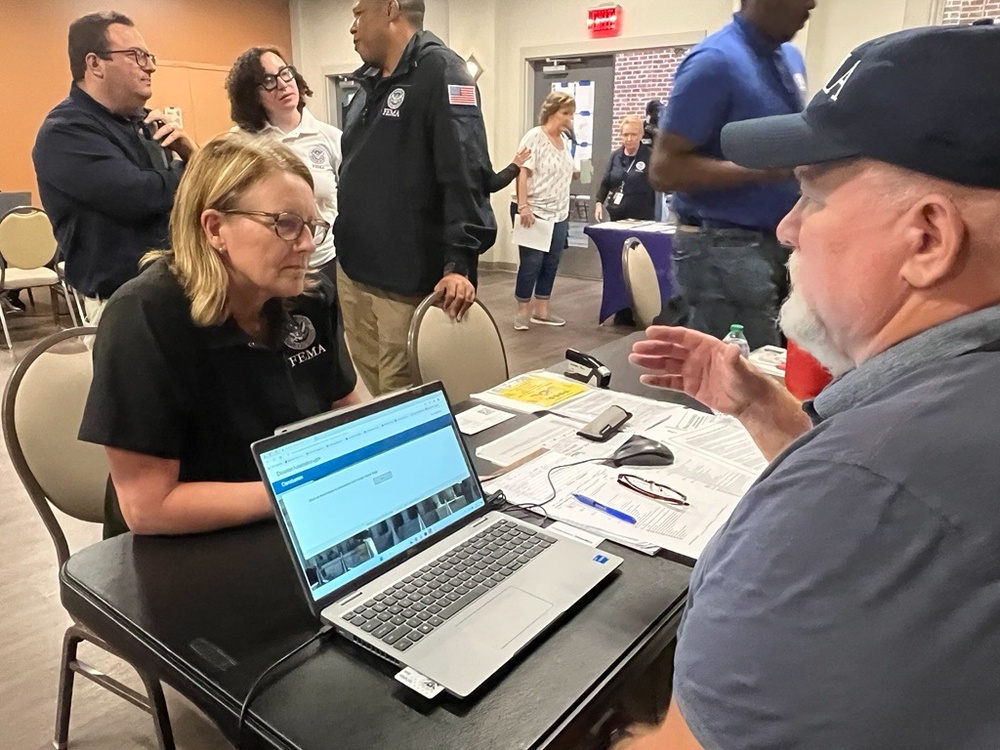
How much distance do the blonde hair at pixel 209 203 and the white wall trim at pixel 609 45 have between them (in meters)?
5.78

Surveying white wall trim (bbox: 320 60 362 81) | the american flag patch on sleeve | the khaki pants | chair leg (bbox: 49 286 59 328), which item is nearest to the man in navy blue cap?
the american flag patch on sleeve

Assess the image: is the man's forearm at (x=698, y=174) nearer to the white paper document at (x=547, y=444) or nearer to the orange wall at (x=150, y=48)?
the white paper document at (x=547, y=444)

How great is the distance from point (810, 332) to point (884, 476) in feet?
0.81

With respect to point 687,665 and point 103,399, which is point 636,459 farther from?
point 103,399

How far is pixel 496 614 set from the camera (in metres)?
0.97

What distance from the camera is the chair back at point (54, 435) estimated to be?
153 cm

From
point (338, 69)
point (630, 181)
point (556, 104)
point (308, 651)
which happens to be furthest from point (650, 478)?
point (338, 69)

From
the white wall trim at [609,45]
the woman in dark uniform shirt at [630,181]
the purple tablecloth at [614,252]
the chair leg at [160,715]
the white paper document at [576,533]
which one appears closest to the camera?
the white paper document at [576,533]

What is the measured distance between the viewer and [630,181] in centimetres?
604

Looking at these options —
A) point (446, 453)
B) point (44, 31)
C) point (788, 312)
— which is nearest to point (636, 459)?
point (446, 453)

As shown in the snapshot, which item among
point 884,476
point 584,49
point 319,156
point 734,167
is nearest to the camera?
point 884,476

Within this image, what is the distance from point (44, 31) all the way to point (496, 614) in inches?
322

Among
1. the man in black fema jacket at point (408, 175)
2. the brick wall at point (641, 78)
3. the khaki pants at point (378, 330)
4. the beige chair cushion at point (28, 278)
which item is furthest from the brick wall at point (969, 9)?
the beige chair cushion at point (28, 278)

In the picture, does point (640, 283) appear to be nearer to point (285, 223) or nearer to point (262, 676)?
point (285, 223)
